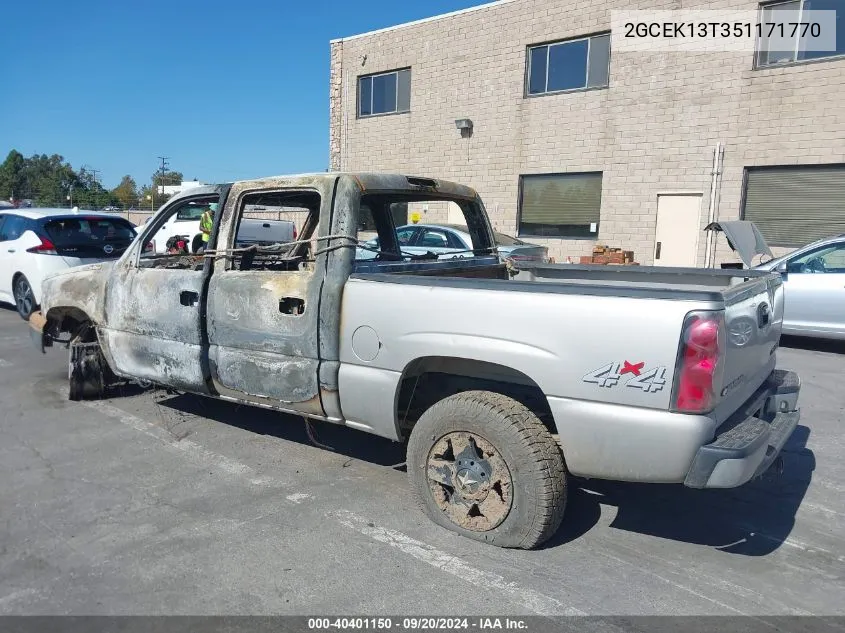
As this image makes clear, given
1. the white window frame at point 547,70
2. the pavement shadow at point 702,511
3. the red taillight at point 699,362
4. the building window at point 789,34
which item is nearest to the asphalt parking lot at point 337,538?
the pavement shadow at point 702,511

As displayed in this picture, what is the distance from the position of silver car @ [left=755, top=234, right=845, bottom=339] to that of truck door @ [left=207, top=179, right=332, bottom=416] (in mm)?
7231

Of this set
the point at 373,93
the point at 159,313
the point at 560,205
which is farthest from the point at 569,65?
the point at 159,313

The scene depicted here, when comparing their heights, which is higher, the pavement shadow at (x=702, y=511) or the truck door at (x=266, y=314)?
the truck door at (x=266, y=314)

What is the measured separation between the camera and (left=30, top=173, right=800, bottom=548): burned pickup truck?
116 inches

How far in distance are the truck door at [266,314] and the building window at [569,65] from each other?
42.8ft

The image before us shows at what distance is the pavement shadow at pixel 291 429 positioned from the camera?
16.0 feet

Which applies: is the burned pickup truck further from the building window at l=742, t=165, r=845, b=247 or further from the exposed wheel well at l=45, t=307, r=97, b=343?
the building window at l=742, t=165, r=845, b=247

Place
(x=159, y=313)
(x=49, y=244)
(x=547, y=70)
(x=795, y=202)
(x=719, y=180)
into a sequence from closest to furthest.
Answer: (x=159, y=313) < (x=49, y=244) < (x=795, y=202) < (x=719, y=180) < (x=547, y=70)

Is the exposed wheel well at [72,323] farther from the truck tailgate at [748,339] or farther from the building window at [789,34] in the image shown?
the building window at [789,34]

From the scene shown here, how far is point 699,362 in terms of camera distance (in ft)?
9.43

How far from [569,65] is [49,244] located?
12.3m

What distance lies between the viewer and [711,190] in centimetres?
1435

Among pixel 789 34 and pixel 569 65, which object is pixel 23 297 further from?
pixel 789 34

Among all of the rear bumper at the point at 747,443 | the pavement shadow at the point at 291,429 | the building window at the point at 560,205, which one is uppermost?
the building window at the point at 560,205
